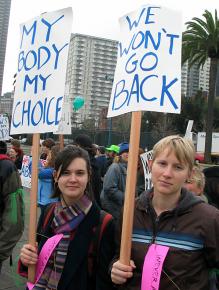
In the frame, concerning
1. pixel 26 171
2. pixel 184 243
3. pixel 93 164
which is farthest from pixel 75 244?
pixel 26 171

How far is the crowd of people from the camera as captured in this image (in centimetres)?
214

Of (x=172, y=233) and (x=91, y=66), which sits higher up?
(x=91, y=66)

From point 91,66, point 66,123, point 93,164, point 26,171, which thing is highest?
point 91,66

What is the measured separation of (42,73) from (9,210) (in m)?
1.05

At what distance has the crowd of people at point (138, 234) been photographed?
2.14 meters

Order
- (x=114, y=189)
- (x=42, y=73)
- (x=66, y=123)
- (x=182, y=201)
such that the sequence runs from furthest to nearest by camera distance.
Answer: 1. (x=66, y=123)
2. (x=114, y=189)
3. (x=42, y=73)
4. (x=182, y=201)

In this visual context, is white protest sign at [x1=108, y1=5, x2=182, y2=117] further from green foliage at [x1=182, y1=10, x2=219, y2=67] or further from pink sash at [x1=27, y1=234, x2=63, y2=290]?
green foliage at [x1=182, y1=10, x2=219, y2=67]

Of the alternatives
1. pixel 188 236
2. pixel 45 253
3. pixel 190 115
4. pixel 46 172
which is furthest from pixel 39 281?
pixel 190 115

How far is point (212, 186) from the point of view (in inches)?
139

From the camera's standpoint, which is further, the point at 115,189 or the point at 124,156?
the point at 124,156

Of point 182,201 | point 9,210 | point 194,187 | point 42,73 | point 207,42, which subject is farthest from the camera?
point 207,42

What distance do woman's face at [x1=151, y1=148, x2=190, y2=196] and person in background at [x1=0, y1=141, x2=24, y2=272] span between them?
1.27 m

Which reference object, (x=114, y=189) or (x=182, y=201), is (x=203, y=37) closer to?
(x=114, y=189)

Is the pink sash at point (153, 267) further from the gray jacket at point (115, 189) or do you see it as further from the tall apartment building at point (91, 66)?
the tall apartment building at point (91, 66)
